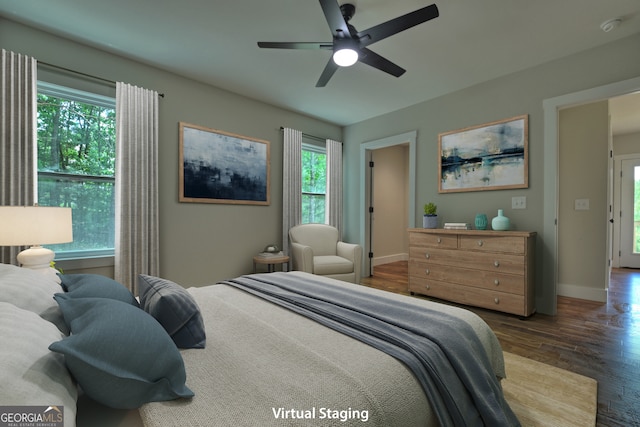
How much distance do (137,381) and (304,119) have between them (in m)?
4.39

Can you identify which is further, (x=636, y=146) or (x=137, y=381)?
(x=636, y=146)

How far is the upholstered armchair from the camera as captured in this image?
3.53 metres

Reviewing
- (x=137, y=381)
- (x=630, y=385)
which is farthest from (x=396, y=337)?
(x=630, y=385)

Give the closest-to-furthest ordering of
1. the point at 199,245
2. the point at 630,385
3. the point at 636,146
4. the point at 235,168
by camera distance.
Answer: the point at 630,385 → the point at 199,245 → the point at 235,168 → the point at 636,146

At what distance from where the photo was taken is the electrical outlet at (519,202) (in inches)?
123

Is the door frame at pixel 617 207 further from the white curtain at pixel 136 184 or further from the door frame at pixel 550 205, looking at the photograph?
the white curtain at pixel 136 184

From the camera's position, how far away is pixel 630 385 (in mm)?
1714

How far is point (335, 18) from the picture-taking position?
184 centimetres

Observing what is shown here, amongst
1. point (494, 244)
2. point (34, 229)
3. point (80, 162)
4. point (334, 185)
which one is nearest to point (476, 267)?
point (494, 244)

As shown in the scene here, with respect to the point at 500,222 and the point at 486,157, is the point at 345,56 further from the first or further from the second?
the point at 500,222

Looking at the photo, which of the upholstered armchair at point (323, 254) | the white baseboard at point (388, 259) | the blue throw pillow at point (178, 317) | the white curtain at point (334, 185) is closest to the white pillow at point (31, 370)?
the blue throw pillow at point (178, 317)

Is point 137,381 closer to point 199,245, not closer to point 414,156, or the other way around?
point 199,245

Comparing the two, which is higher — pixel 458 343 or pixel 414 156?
pixel 414 156

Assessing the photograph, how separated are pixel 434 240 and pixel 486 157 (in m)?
1.22
